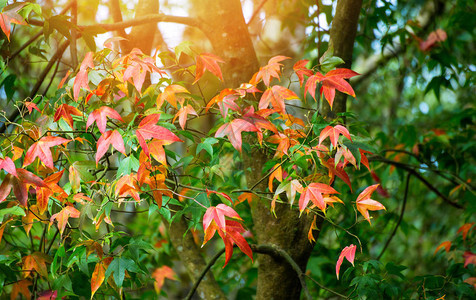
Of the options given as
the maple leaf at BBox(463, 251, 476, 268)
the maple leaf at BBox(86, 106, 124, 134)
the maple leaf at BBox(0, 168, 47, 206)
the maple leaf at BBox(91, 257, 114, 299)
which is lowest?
the maple leaf at BBox(463, 251, 476, 268)

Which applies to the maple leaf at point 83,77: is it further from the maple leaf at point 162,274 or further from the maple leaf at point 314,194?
the maple leaf at point 162,274

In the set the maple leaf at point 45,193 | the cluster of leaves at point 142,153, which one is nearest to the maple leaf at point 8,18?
the cluster of leaves at point 142,153

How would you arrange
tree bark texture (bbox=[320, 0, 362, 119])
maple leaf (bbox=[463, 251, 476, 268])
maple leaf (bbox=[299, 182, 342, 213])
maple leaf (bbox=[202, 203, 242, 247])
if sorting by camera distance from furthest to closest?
maple leaf (bbox=[463, 251, 476, 268])
tree bark texture (bbox=[320, 0, 362, 119])
maple leaf (bbox=[299, 182, 342, 213])
maple leaf (bbox=[202, 203, 242, 247])

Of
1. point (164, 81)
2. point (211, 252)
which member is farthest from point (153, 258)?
point (164, 81)

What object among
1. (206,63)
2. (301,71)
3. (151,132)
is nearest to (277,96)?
(301,71)

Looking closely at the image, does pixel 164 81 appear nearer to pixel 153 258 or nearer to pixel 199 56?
pixel 199 56

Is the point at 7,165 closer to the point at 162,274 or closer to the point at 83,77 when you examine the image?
the point at 83,77

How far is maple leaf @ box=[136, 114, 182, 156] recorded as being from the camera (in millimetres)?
1026

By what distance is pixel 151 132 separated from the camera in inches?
41.0

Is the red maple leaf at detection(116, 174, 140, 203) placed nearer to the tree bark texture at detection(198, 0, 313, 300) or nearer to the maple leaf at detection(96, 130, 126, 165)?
the maple leaf at detection(96, 130, 126, 165)

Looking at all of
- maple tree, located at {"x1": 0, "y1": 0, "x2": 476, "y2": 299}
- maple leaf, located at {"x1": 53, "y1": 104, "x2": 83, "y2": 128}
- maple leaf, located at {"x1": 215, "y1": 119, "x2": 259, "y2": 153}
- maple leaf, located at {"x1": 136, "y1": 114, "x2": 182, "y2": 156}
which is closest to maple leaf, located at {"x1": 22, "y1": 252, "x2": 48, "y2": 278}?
maple tree, located at {"x1": 0, "y1": 0, "x2": 476, "y2": 299}

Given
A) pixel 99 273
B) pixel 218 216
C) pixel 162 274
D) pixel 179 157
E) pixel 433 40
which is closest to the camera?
pixel 218 216

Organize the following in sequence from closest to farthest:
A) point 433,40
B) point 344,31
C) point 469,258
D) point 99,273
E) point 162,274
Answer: point 99,273 → point 344,31 → point 469,258 → point 162,274 → point 433,40

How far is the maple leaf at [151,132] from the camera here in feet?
3.37
